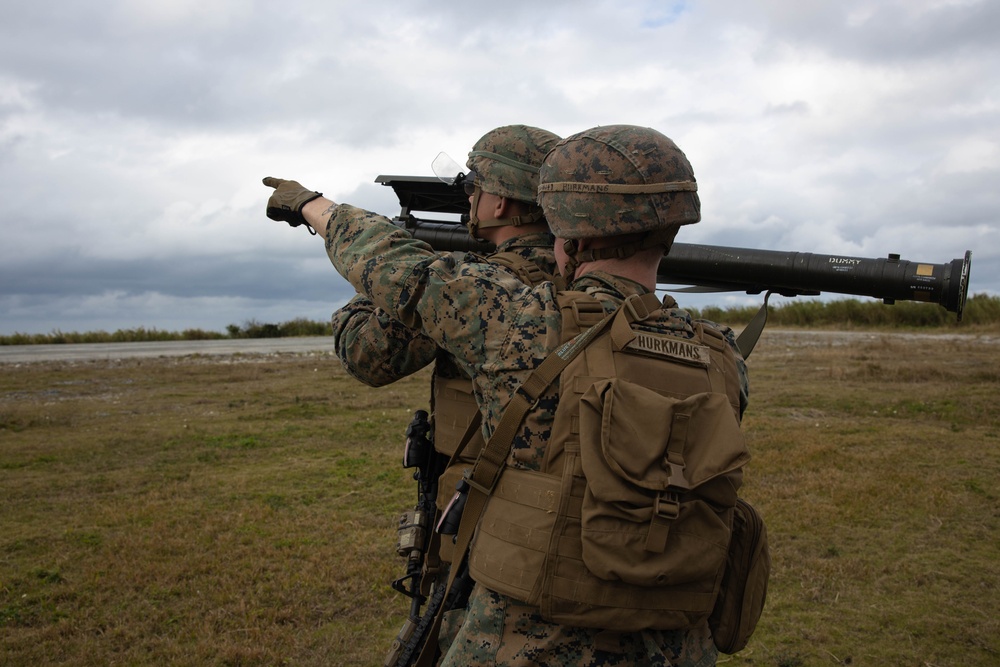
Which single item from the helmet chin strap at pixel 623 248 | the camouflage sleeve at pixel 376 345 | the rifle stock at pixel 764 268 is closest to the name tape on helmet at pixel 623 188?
the helmet chin strap at pixel 623 248

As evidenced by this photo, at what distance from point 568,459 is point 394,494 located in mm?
5963

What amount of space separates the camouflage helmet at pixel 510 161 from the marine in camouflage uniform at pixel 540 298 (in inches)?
19.0

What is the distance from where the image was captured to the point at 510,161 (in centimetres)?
300

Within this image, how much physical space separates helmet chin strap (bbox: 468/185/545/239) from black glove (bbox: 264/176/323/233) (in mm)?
570

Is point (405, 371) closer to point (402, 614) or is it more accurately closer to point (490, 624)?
point (490, 624)

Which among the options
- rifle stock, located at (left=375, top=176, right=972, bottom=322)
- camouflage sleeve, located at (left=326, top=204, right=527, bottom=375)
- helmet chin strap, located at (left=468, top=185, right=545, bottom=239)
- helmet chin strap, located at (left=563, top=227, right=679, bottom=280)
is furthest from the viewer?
rifle stock, located at (left=375, top=176, right=972, bottom=322)

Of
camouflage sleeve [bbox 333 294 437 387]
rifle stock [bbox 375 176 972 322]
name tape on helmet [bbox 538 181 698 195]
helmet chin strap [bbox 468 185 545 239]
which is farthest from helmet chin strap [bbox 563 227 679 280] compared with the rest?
rifle stock [bbox 375 176 972 322]

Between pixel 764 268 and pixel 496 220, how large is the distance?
1.52 m

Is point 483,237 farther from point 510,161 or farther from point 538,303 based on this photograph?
point 538,303

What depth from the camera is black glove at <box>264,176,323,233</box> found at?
2.80m

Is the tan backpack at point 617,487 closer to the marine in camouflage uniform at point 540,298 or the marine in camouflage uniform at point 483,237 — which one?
the marine in camouflage uniform at point 540,298

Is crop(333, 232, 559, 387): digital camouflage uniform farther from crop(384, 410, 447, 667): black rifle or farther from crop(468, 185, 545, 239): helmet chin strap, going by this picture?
crop(384, 410, 447, 667): black rifle

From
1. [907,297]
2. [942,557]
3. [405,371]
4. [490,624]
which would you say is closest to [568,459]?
[490,624]

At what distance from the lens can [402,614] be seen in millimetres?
5363
